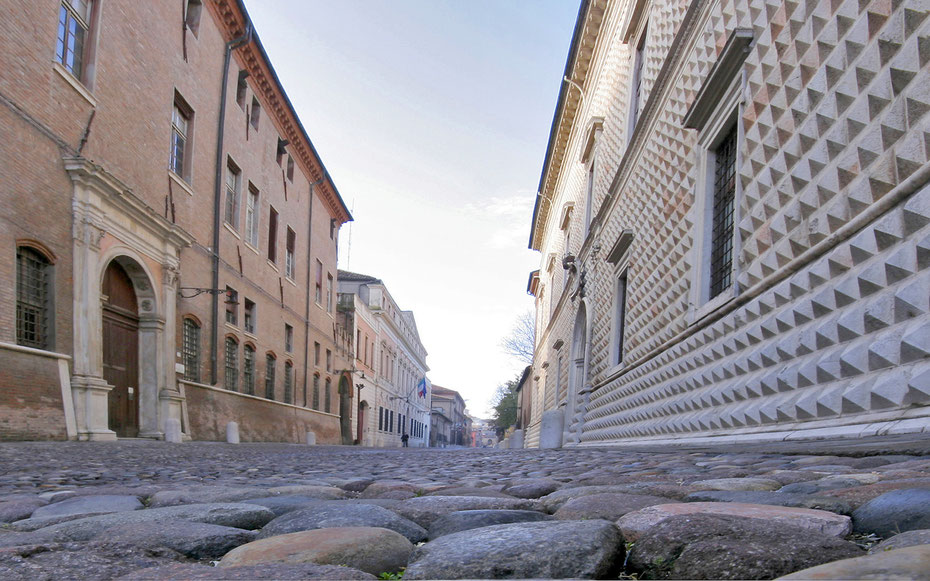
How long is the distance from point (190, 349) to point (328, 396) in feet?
45.3

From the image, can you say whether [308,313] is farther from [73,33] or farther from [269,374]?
[73,33]

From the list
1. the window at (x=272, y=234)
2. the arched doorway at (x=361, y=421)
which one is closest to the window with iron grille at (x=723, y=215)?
the window at (x=272, y=234)

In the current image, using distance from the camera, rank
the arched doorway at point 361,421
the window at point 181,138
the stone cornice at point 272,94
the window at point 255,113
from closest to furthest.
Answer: the window at point 181,138, the stone cornice at point 272,94, the window at point 255,113, the arched doorway at point 361,421

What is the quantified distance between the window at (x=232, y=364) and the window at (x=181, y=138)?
14.2 feet

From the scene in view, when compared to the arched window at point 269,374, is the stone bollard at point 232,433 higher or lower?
lower

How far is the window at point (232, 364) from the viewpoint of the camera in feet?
55.0

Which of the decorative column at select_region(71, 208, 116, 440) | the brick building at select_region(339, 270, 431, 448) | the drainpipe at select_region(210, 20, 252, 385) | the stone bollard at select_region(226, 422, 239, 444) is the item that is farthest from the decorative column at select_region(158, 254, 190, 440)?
the brick building at select_region(339, 270, 431, 448)

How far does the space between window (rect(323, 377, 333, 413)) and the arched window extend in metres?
6.98

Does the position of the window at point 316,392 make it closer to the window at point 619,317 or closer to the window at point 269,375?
the window at point 269,375

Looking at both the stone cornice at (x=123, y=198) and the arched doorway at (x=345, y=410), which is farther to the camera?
the arched doorway at (x=345, y=410)

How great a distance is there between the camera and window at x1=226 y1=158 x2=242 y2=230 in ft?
57.1

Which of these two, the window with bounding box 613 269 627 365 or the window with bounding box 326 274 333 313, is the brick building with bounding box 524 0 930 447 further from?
the window with bounding box 326 274 333 313

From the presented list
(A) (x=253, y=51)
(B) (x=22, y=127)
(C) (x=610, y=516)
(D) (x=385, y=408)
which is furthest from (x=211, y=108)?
(D) (x=385, y=408)

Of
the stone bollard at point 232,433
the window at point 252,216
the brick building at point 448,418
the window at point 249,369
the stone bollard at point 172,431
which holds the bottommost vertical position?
the brick building at point 448,418
